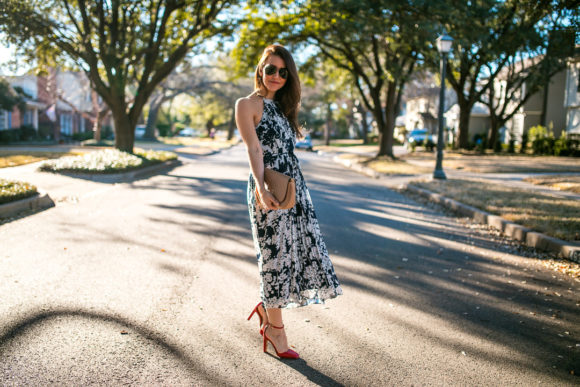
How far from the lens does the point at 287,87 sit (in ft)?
11.4

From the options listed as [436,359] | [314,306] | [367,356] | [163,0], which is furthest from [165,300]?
[163,0]

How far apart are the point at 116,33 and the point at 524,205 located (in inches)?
613

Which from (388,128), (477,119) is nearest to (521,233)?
(388,128)

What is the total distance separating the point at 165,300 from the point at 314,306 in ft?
4.15

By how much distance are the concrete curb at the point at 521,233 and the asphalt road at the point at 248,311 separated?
0.40m

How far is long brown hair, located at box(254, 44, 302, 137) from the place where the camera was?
3.38 meters

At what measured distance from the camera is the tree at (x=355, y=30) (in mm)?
17375

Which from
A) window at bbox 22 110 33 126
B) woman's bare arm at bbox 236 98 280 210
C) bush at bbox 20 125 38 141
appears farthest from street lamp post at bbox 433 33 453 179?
window at bbox 22 110 33 126

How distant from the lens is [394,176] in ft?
58.0

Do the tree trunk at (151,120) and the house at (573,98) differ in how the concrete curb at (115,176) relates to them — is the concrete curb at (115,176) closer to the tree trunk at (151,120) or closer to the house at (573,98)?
the house at (573,98)

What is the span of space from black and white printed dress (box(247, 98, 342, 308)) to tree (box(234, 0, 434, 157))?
14.6 m

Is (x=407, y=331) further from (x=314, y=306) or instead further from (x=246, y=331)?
(x=246, y=331)

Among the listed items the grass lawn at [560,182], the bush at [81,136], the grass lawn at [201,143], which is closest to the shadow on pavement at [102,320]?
the grass lawn at [560,182]

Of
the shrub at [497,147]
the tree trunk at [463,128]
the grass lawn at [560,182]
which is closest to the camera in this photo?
the grass lawn at [560,182]
